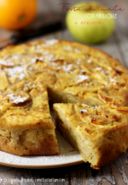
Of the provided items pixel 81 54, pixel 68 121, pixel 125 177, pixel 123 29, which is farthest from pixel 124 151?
pixel 123 29

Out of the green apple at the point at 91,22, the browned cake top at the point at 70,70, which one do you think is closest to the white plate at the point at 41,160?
the browned cake top at the point at 70,70

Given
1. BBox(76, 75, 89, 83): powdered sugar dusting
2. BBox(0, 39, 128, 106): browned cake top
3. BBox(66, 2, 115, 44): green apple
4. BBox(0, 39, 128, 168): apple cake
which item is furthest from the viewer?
BBox(66, 2, 115, 44): green apple

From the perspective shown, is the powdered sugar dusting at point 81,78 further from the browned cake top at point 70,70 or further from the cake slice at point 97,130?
the cake slice at point 97,130

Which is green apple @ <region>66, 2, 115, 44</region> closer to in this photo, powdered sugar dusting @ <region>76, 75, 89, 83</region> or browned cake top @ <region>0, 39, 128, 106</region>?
browned cake top @ <region>0, 39, 128, 106</region>

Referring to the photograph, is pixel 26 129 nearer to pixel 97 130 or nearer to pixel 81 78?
pixel 97 130

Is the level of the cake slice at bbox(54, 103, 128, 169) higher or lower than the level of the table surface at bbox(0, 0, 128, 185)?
higher

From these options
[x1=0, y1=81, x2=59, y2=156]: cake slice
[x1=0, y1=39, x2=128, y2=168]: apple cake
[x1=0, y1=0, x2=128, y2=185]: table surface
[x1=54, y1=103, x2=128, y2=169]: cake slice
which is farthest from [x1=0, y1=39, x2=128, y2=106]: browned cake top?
[x1=0, y1=0, x2=128, y2=185]: table surface

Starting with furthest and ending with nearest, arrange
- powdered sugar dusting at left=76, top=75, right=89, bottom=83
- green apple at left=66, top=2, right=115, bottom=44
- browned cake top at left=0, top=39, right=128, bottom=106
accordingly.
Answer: green apple at left=66, top=2, right=115, bottom=44
powdered sugar dusting at left=76, top=75, right=89, bottom=83
browned cake top at left=0, top=39, right=128, bottom=106
